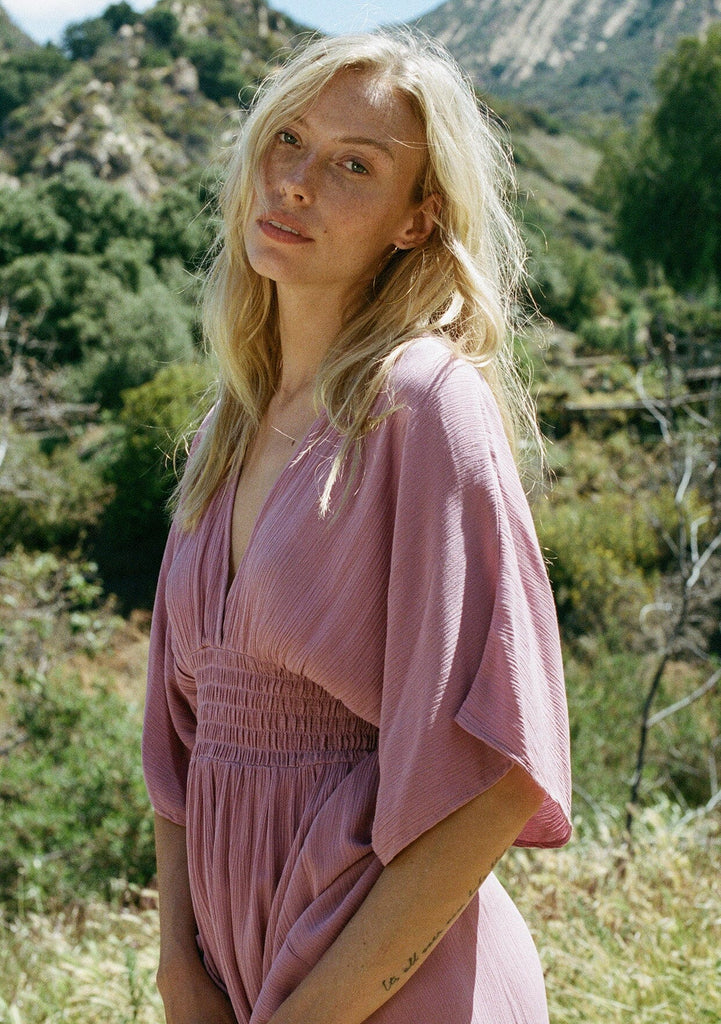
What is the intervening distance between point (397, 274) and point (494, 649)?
55 centimetres

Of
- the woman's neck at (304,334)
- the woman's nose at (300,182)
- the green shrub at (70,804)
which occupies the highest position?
the woman's nose at (300,182)

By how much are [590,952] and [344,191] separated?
2.17m

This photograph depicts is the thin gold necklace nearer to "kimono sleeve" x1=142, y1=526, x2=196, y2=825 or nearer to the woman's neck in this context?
the woman's neck

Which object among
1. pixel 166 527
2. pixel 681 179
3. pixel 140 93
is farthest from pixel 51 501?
pixel 140 93

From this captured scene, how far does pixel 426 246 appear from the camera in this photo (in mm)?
1308

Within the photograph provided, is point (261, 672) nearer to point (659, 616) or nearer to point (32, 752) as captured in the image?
point (32, 752)

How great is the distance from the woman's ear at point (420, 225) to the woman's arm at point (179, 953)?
0.91 meters

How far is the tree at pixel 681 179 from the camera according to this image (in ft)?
72.6

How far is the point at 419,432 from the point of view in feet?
3.52

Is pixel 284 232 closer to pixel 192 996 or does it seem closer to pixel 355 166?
pixel 355 166

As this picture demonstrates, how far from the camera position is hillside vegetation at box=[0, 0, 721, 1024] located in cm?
273

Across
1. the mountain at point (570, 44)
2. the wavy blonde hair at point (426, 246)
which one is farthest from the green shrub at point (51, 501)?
the mountain at point (570, 44)

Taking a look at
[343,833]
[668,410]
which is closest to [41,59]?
[668,410]

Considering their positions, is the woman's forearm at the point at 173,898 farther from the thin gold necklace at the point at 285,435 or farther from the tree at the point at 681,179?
the tree at the point at 681,179
